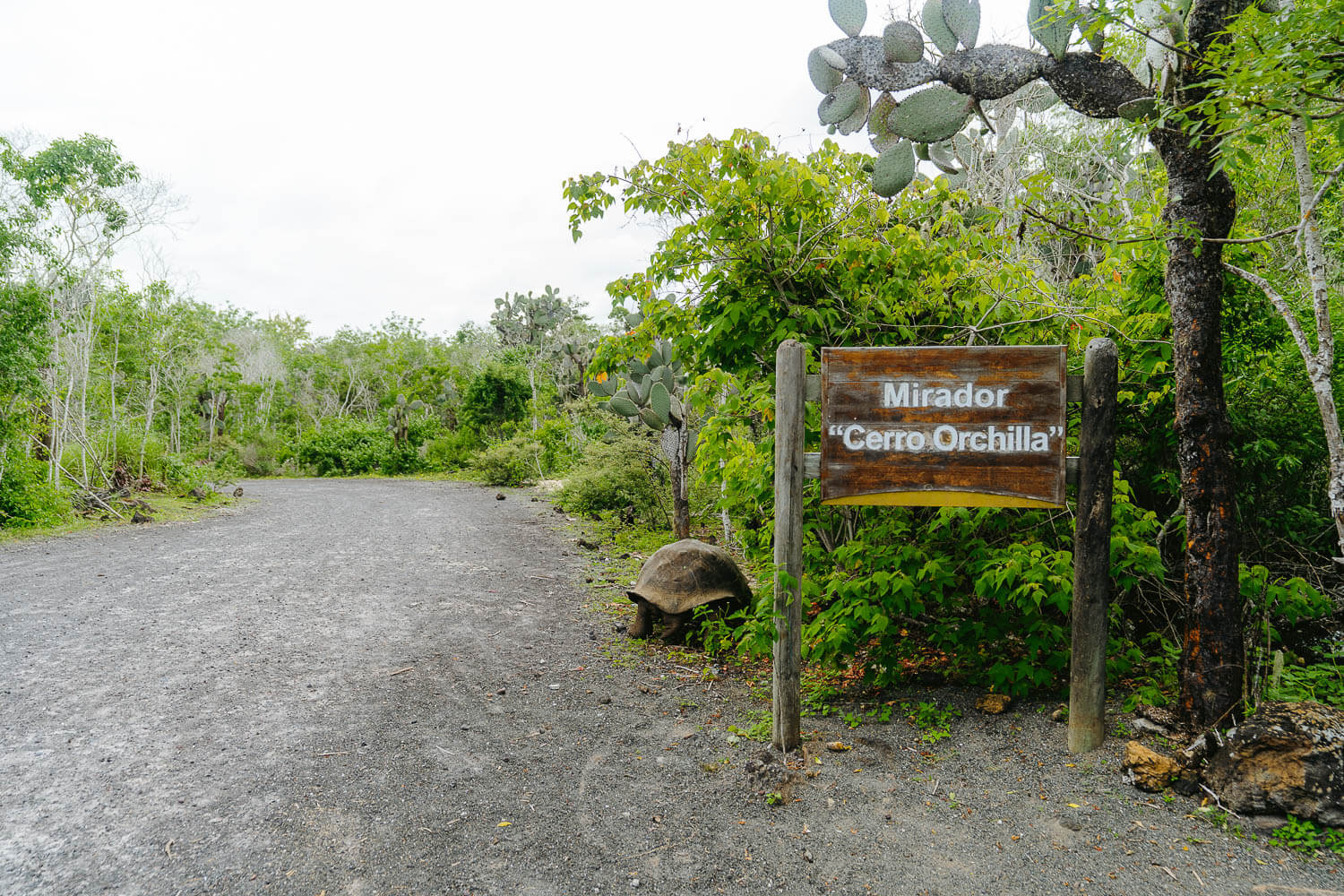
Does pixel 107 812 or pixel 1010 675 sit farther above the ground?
pixel 1010 675

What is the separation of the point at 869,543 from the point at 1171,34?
2.57 m

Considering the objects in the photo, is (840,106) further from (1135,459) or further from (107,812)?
(107,812)

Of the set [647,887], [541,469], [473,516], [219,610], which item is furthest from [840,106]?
[541,469]

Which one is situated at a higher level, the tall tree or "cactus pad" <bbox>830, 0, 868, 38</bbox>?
"cactus pad" <bbox>830, 0, 868, 38</bbox>

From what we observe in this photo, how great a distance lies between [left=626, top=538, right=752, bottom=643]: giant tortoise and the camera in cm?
511

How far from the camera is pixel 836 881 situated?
2.48 m

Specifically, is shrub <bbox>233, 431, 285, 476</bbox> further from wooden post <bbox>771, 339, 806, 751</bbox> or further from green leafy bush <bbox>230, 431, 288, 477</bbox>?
wooden post <bbox>771, 339, 806, 751</bbox>

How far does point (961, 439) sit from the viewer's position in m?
3.11

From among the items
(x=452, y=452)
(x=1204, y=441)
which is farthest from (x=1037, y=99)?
(x=452, y=452)

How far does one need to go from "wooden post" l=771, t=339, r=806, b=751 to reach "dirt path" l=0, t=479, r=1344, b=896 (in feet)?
0.80

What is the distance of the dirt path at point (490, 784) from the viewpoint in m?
2.53

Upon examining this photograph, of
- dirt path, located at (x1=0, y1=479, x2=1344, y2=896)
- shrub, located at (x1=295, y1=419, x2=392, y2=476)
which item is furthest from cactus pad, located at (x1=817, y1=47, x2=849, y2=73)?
shrub, located at (x1=295, y1=419, x2=392, y2=476)

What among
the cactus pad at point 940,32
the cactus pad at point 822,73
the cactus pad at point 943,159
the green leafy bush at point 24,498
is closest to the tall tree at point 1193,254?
the cactus pad at point 940,32

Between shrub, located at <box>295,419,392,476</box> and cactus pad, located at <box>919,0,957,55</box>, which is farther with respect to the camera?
shrub, located at <box>295,419,392,476</box>
